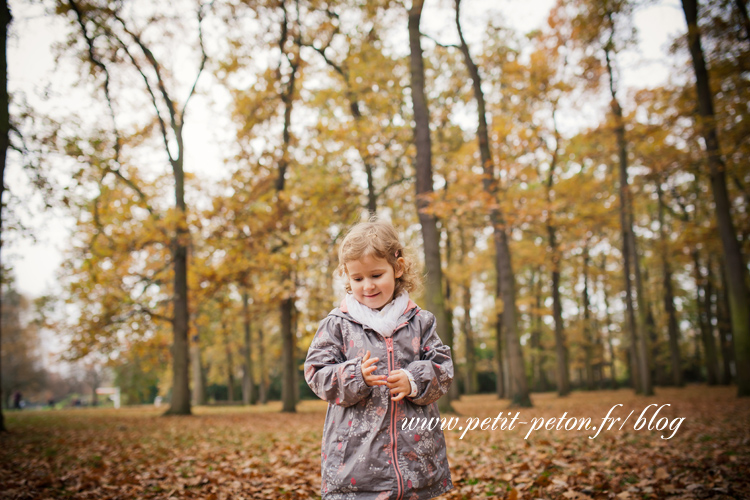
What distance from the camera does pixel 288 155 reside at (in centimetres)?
1438

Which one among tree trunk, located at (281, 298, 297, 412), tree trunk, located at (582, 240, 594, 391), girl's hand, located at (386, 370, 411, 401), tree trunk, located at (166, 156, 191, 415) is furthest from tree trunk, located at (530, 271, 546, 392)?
→ girl's hand, located at (386, 370, 411, 401)

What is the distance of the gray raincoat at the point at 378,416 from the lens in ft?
6.91

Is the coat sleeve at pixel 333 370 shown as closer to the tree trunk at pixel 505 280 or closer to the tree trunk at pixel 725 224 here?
the tree trunk at pixel 505 280

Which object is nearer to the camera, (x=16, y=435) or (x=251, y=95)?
(x=16, y=435)

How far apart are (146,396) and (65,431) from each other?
1345 inches

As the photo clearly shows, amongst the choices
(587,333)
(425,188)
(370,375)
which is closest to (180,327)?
(425,188)

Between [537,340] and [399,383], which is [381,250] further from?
[537,340]

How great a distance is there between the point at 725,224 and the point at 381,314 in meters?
11.8

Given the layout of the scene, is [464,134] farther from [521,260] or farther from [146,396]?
[146,396]

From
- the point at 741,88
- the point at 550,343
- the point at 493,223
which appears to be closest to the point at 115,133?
the point at 493,223

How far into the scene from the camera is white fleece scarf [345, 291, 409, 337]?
7.48ft

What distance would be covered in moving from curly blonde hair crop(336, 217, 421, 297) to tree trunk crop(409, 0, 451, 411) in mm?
6671

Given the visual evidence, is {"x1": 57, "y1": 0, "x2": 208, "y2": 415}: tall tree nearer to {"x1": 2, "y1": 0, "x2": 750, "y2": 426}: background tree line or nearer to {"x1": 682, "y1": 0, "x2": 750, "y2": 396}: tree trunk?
{"x1": 2, "y1": 0, "x2": 750, "y2": 426}: background tree line

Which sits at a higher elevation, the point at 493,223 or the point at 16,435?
the point at 493,223
